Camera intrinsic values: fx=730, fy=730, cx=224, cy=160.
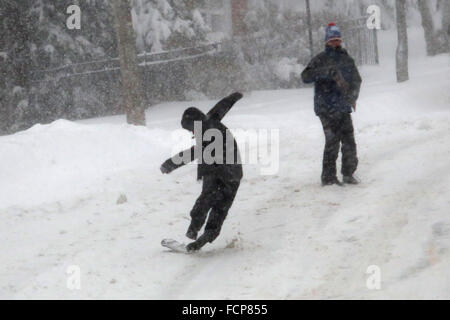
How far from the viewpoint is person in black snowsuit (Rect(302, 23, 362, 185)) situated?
9.73 m

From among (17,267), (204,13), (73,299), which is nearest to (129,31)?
(17,267)

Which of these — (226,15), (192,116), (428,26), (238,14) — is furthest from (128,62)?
(226,15)

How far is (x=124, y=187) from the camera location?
10.9 metres

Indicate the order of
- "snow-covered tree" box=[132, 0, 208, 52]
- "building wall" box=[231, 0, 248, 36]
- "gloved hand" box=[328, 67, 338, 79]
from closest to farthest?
"gloved hand" box=[328, 67, 338, 79] → "snow-covered tree" box=[132, 0, 208, 52] → "building wall" box=[231, 0, 248, 36]

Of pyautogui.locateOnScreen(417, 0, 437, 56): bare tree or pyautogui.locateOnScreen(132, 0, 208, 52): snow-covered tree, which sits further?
pyautogui.locateOnScreen(417, 0, 437, 56): bare tree

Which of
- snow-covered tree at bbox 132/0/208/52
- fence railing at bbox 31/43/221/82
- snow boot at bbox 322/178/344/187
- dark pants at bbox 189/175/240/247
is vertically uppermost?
snow-covered tree at bbox 132/0/208/52

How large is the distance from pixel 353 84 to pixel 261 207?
6.84 feet

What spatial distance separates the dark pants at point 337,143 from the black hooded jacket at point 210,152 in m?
2.79

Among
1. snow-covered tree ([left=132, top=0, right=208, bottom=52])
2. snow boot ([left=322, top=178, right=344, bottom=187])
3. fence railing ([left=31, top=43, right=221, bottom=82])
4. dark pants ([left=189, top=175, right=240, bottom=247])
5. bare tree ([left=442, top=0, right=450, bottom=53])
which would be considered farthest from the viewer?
bare tree ([left=442, top=0, right=450, bottom=53])

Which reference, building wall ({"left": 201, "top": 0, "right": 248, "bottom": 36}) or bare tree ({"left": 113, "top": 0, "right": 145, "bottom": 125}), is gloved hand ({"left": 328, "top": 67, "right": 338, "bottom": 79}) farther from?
building wall ({"left": 201, "top": 0, "right": 248, "bottom": 36})

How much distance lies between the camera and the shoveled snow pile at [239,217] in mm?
6320

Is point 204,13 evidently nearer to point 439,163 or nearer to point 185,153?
point 439,163

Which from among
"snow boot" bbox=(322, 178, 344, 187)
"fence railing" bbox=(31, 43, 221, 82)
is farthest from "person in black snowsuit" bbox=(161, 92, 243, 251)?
"fence railing" bbox=(31, 43, 221, 82)

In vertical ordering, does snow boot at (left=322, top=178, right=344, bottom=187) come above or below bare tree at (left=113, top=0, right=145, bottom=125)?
below
